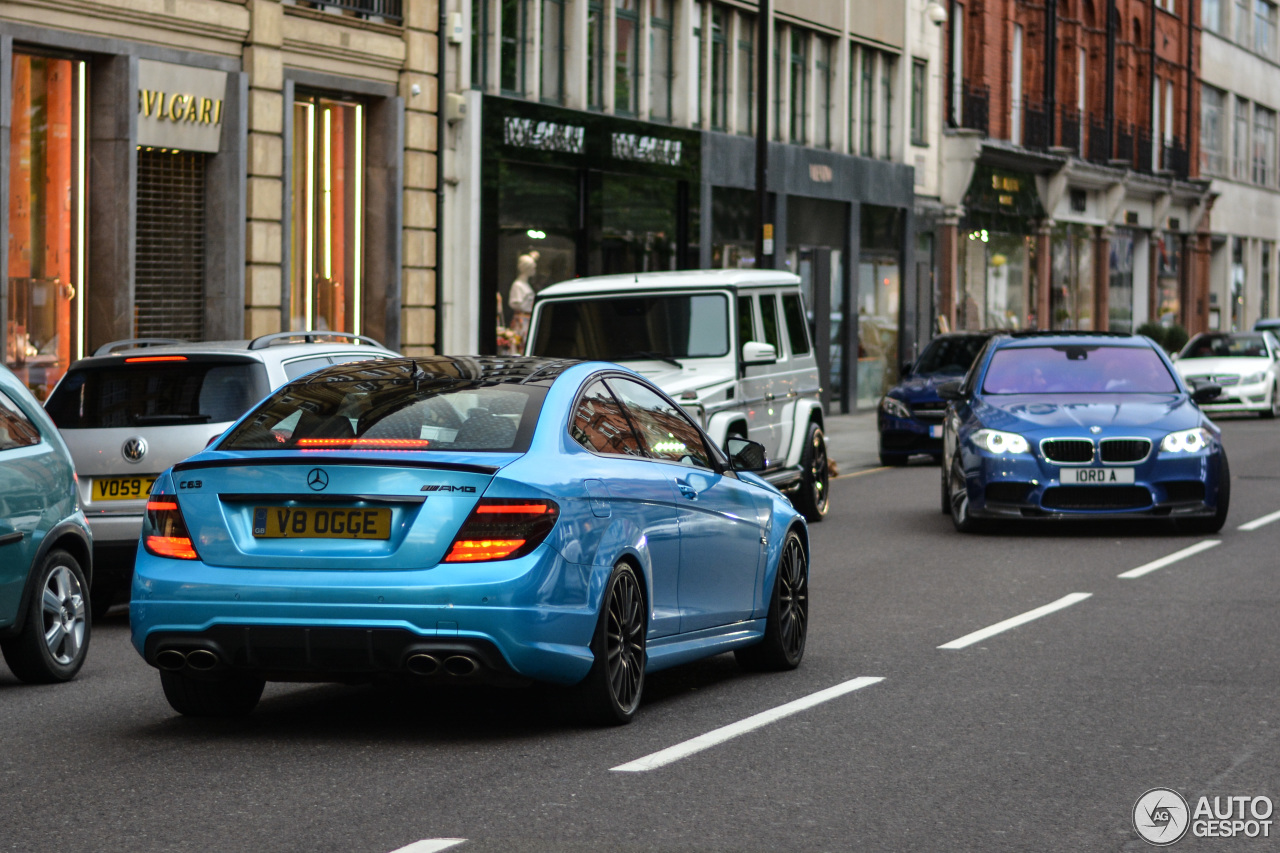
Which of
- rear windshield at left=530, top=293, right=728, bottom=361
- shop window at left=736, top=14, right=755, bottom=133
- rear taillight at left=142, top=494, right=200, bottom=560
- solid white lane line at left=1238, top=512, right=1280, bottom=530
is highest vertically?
shop window at left=736, top=14, right=755, bottom=133

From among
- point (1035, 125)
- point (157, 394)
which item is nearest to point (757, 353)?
point (157, 394)

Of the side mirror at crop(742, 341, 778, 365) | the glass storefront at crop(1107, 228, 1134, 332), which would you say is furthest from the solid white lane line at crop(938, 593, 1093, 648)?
the glass storefront at crop(1107, 228, 1134, 332)

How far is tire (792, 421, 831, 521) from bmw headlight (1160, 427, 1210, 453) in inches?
133

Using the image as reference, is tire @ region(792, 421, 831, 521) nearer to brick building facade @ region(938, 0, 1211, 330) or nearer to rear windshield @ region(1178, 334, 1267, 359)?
rear windshield @ region(1178, 334, 1267, 359)

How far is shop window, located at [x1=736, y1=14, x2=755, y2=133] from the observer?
113 ft

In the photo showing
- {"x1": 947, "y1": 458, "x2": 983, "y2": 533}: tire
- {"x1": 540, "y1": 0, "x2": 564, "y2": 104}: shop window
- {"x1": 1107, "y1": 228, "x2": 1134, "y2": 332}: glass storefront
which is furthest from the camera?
{"x1": 1107, "y1": 228, "x2": 1134, "y2": 332}: glass storefront

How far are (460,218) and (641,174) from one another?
16.7 ft

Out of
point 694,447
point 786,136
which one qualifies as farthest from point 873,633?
point 786,136

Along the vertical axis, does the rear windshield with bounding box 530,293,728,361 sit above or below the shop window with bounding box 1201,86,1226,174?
below

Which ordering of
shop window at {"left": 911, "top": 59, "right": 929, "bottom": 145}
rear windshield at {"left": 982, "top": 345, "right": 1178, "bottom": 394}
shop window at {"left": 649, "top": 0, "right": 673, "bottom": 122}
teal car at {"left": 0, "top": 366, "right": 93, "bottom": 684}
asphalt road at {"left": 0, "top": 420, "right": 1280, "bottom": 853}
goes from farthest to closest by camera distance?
shop window at {"left": 911, "top": 59, "right": 929, "bottom": 145} < shop window at {"left": 649, "top": 0, "right": 673, "bottom": 122} < rear windshield at {"left": 982, "top": 345, "right": 1178, "bottom": 394} < teal car at {"left": 0, "top": 366, "right": 93, "bottom": 684} < asphalt road at {"left": 0, "top": 420, "right": 1280, "bottom": 853}

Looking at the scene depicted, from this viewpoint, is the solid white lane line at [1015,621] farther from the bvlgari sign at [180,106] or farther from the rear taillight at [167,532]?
the bvlgari sign at [180,106]

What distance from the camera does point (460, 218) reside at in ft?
86.7

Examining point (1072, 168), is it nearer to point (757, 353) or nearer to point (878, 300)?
point (878, 300)

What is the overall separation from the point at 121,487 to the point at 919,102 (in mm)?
32368
